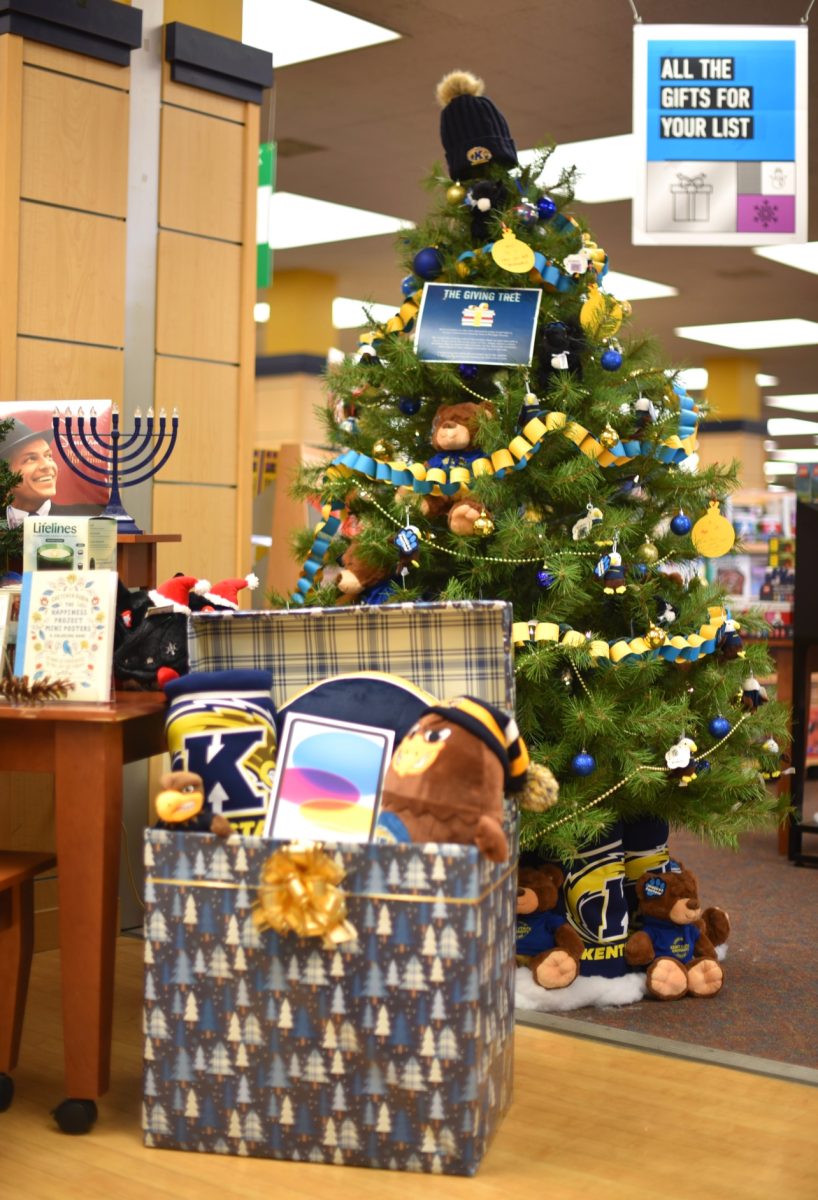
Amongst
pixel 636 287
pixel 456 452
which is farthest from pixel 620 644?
pixel 636 287

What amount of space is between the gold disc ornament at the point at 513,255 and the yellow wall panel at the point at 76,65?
122 centimetres

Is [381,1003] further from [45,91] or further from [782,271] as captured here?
[782,271]

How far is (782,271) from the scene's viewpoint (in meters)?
10.5

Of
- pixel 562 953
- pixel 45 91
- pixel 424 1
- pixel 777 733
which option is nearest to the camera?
pixel 562 953

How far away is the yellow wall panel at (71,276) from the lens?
3.42 metres

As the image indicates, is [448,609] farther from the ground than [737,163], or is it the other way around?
[737,163]

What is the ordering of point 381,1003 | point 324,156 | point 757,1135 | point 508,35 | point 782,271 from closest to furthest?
point 381,1003
point 757,1135
point 508,35
point 324,156
point 782,271

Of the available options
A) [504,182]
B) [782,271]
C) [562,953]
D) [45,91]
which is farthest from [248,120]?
[782,271]

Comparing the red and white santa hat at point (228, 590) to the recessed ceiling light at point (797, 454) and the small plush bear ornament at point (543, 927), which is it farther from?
the recessed ceiling light at point (797, 454)

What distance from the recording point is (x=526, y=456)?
293cm

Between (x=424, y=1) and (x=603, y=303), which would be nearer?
(x=603, y=303)

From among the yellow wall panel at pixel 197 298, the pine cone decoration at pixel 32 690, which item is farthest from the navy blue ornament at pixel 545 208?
the pine cone decoration at pixel 32 690

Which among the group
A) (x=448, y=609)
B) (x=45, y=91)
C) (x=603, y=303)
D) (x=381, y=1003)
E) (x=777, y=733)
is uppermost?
(x=45, y=91)

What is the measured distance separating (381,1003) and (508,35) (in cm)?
507
